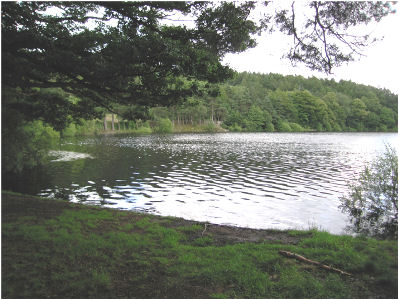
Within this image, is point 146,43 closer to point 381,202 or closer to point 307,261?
point 307,261

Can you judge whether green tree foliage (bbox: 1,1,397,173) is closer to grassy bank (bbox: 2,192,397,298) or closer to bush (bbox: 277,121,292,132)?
grassy bank (bbox: 2,192,397,298)

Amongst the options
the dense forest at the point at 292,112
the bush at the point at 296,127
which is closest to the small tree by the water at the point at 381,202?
the dense forest at the point at 292,112

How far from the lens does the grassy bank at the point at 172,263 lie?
4980 mm

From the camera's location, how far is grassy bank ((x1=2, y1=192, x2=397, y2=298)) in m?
4.98

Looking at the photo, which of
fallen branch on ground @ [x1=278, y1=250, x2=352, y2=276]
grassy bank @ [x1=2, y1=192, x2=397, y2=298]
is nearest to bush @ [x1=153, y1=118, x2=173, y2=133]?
grassy bank @ [x1=2, y1=192, x2=397, y2=298]

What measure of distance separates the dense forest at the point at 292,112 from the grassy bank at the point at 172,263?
91.3m

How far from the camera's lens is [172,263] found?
243 inches

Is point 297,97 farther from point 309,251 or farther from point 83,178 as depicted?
point 309,251

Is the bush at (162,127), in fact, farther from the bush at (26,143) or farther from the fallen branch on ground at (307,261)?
the fallen branch on ground at (307,261)

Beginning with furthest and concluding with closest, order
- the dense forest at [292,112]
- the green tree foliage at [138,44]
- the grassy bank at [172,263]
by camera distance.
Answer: the dense forest at [292,112]
the green tree foliage at [138,44]
the grassy bank at [172,263]

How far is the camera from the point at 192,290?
5.15m

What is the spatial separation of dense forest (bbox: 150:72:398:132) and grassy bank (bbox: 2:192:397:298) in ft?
300

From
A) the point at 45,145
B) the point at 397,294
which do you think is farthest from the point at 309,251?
the point at 45,145

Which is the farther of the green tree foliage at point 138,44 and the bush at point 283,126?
the bush at point 283,126
